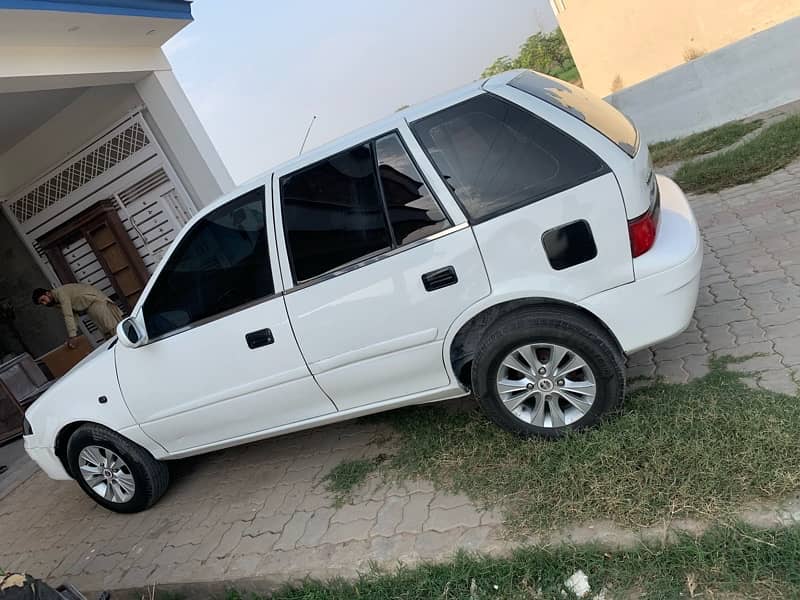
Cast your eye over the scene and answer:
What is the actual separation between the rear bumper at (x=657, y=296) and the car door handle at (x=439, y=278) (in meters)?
0.65

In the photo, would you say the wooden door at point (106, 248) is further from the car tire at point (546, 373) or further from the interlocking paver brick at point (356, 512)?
the car tire at point (546, 373)

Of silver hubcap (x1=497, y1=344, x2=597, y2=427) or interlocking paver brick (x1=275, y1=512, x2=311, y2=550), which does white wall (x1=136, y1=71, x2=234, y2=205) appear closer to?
interlocking paver brick (x1=275, y1=512, x2=311, y2=550)

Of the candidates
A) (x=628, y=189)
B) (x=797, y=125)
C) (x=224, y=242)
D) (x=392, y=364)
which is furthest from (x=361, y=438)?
(x=797, y=125)

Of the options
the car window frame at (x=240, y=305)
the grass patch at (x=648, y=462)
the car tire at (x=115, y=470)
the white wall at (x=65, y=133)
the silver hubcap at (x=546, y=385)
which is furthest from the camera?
the white wall at (x=65, y=133)

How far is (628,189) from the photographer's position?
279 centimetres

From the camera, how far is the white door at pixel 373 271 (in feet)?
9.95

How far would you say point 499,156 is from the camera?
2.93 metres

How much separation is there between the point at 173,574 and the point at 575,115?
11.0 ft

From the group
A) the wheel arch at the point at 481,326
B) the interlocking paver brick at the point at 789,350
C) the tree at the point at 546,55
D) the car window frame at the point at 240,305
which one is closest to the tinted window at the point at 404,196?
the wheel arch at the point at 481,326

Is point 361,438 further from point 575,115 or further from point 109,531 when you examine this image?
point 575,115

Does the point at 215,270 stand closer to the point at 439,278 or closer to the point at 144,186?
the point at 439,278

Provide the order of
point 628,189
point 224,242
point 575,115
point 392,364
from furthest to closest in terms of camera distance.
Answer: point 224,242 → point 392,364 → point 575,115 → point 628,189

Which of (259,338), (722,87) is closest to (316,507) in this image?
(259,338)

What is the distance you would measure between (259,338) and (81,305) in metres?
4.66
